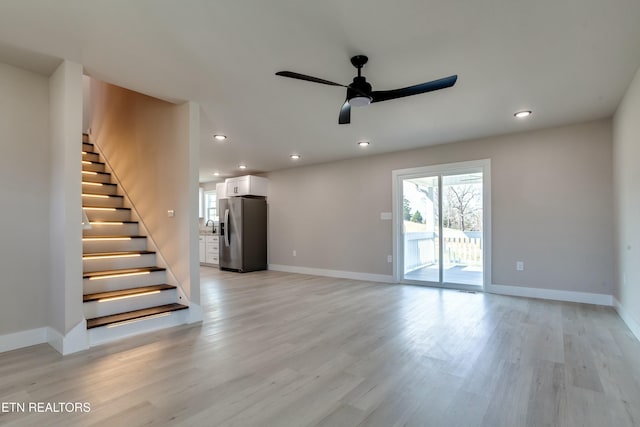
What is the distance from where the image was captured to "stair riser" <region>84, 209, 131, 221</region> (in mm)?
4156

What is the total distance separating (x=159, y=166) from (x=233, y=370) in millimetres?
2719

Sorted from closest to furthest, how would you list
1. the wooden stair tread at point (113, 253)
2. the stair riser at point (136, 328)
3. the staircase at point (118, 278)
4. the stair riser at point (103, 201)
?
the stair riser at point (136, 328), the staircase at point (118, 278), the wooden stair tread at point (113, 253), the stair riser at point (103, 201)

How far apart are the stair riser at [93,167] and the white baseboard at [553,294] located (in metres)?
6.24

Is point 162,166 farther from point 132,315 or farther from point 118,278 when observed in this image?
point 132,315

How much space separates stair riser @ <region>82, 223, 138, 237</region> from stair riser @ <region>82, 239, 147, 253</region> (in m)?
0.26

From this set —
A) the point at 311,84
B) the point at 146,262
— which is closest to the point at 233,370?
the point at 146,262

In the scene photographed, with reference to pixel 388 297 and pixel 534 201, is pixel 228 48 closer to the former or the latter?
pixel 388 297

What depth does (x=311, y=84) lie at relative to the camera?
9.80 feet

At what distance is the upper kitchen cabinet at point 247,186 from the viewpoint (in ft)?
23.9

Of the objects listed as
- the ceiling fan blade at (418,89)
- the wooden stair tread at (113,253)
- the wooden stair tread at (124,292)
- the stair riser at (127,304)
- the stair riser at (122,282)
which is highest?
the ceiling fan blade at (418,89)

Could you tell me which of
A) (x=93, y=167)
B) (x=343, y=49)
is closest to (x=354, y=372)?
(x=343, y=49)

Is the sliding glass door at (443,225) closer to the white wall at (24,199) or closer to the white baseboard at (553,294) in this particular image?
the white baseboard at (553,294)

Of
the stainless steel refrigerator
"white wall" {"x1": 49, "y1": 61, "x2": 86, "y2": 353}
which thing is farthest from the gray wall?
"white wall" {"x1": 49, "y1": 61, "x2": 86, "y2": 353}

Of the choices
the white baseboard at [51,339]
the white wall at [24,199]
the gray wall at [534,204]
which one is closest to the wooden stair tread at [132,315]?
the white baseboard at [51,339]
